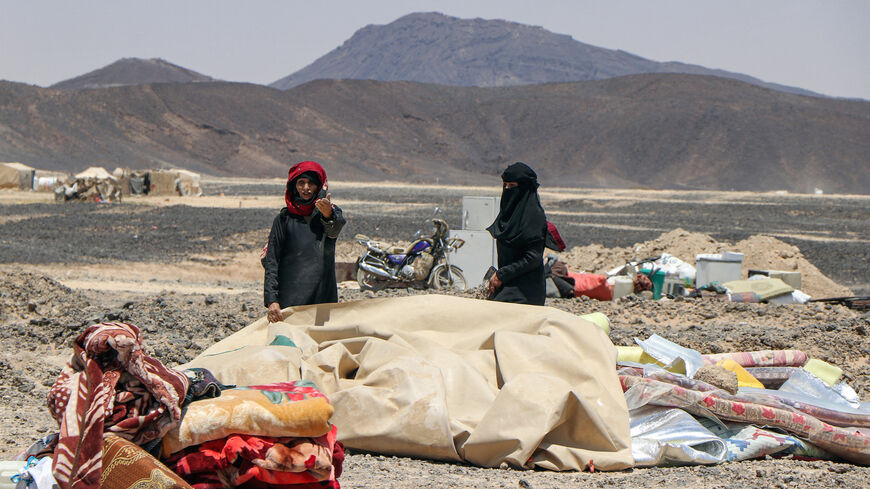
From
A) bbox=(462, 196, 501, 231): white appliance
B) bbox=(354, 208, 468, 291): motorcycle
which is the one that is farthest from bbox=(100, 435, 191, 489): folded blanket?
bbox=(354, 208, 468, 291): motorcycle

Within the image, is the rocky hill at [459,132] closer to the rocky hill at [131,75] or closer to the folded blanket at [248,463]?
the folded blanket at [248,463]

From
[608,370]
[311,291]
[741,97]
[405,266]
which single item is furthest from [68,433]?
[741,97]

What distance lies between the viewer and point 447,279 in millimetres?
11188

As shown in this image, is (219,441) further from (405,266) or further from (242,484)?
(405,266)

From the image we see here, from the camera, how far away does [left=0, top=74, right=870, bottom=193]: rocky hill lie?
75.2m

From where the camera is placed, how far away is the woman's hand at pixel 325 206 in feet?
15.3

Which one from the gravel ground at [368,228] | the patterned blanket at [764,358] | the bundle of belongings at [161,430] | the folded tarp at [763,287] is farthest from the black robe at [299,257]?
the gravel ground at [368,228]

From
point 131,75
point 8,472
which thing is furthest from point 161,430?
point 131,75

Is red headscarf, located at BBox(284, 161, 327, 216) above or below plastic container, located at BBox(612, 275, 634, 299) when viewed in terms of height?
above

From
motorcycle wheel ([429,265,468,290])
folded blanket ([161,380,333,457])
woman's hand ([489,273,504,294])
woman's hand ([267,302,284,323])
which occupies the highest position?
woman's hand ([489,273,504,294])

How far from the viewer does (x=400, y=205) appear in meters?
35.9

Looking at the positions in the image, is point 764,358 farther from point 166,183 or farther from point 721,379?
point 166,183

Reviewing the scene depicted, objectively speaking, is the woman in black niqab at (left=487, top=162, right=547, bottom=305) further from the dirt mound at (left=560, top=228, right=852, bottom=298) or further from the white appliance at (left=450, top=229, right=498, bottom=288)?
the dirt mound at (left=560, top=228, right=852, bottom=298)

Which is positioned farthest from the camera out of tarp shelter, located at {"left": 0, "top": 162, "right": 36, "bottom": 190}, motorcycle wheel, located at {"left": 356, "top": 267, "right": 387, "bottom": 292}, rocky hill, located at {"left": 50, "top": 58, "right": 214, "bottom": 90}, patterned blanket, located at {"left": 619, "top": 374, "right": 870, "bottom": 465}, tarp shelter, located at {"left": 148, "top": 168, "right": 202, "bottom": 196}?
rocky hill, located at {"left": 50, "top": 58, "right": 214, "bottom": 90}
